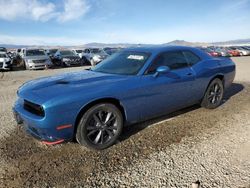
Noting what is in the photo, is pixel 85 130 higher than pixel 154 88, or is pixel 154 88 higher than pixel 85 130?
pixel 154 88

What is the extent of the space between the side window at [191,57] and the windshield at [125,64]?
40.9 inches

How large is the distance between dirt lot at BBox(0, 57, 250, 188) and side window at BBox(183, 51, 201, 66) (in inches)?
47.6

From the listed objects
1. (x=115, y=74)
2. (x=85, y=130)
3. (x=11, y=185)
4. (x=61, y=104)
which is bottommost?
(x=11, y=185)

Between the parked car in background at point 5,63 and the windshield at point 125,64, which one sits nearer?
the windshield at point 125,64

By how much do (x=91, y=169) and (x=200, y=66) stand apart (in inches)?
125

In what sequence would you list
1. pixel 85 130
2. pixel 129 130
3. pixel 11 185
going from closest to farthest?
pixel 11 185 < pixel 85 130 < pixel 129 130

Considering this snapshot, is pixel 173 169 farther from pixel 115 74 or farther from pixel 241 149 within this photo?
pixel 115 74

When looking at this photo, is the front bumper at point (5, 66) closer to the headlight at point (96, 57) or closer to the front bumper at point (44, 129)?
the headlight at point (96, 57)

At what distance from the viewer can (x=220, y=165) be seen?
3.00m

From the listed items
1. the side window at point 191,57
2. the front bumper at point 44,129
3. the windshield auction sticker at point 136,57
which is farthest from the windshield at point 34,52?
the front bumper at point 44,129

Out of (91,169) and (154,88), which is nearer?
(91,169)

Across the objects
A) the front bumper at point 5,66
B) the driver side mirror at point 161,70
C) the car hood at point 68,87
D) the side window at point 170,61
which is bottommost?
the front bumper at point 5,66

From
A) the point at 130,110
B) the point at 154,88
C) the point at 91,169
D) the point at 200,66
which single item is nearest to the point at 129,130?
the point at 130,110

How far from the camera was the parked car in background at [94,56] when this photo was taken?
2005cm
